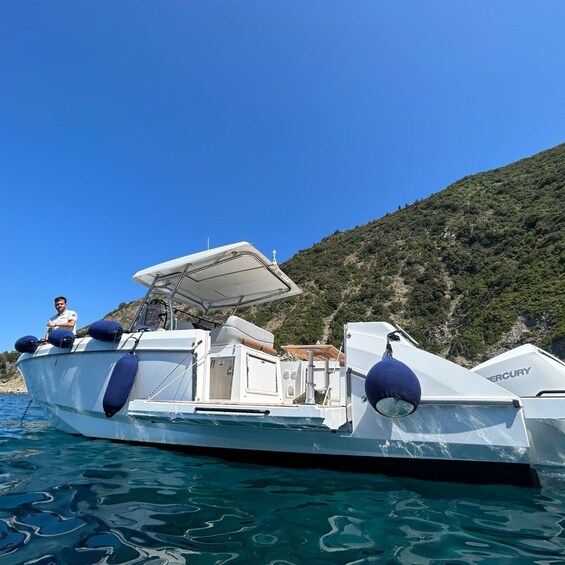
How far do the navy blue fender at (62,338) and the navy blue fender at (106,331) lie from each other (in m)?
0.53

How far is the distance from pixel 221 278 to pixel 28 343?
3507 mm

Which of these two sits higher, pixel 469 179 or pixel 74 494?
pixel 469 179

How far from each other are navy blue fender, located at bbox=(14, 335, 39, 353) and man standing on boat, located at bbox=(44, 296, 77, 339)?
246 millimetres

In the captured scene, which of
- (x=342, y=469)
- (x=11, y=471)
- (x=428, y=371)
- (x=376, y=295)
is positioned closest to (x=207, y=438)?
(x=342, y=469)

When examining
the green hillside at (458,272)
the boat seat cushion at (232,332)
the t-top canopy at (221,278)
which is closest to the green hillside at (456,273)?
the green hillside at (458,272)

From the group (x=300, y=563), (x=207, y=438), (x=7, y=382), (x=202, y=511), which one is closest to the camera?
(x=300, y=563)

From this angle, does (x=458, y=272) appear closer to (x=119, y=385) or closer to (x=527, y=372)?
(x=527, y=372)

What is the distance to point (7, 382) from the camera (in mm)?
47406

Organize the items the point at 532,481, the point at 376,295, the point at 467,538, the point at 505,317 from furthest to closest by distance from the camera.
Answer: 1. the point at 376,295
2. the point at 505,317
3. the point at 532,481
4. the point at 467,538

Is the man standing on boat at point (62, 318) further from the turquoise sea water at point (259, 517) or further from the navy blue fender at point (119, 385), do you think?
the turquoise sea water at point (259, 517)

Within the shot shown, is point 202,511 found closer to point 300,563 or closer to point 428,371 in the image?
point 300,563

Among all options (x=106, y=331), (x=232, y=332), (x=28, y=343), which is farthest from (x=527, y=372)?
(x=28, y=343)

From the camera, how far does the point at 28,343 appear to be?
6961 millimetres

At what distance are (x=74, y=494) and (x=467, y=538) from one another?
122 inches
